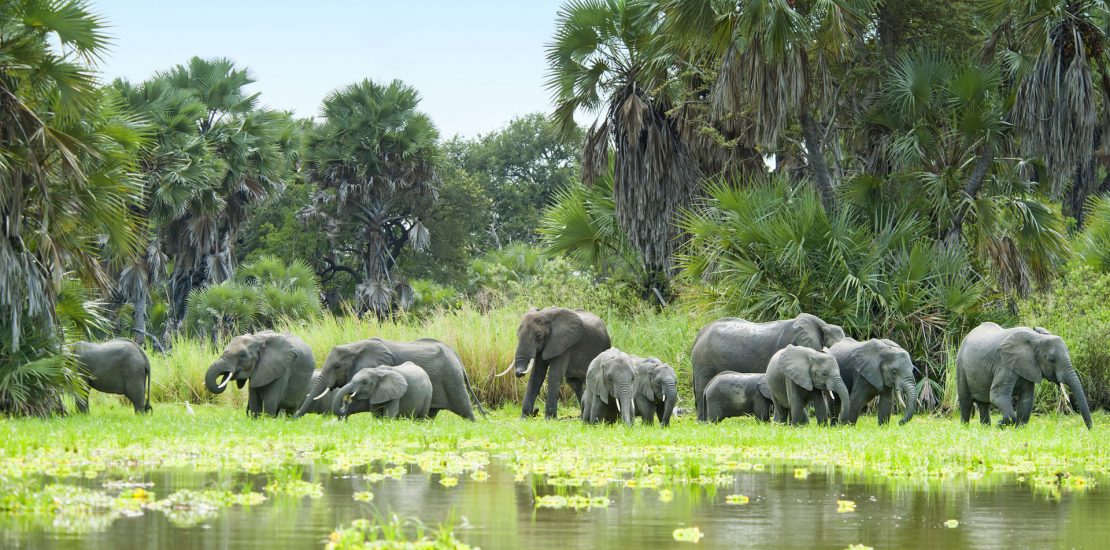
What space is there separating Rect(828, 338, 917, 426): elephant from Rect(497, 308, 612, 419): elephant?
164 inches

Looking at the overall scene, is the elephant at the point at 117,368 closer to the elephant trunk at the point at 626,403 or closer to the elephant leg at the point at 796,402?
the elephant trunk at the point at 626,403

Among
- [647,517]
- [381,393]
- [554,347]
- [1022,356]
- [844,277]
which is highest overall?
[844,277]

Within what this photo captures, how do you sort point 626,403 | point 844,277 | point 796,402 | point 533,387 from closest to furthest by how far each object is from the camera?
point 626,403 → point 796,402 → point 533,387 → point 844,277

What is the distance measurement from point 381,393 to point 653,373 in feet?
9.93

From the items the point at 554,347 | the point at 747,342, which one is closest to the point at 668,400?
the point at 747,342

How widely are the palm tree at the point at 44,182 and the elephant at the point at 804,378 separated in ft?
26.0

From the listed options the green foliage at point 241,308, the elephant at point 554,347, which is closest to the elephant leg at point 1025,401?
the elephant at point 554,347

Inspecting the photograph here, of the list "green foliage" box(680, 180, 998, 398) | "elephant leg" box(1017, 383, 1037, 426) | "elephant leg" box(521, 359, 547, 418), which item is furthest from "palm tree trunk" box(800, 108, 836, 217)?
"elephant leg" box(1017, 383, 1037, 426)

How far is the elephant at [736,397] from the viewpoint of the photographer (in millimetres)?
16141

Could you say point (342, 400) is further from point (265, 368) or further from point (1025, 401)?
point (1025, 401)

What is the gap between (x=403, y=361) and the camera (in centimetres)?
1661

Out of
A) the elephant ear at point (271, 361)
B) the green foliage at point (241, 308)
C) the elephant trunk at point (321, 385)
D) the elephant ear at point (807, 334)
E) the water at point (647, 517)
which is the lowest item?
the water at point (647, 517)

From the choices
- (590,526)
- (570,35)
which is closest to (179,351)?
(570,35)

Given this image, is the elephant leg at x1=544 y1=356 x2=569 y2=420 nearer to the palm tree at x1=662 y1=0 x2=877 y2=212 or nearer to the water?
the palm tree at x1=662 y1=0 x2=877 y2=212
